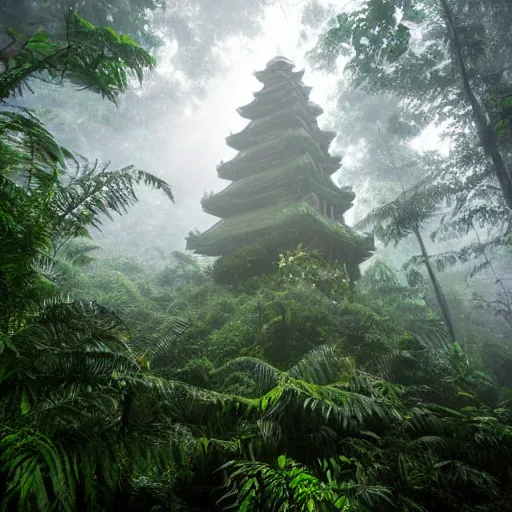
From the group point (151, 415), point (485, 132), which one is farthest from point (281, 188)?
point (151, 415)

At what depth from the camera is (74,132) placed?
3306cm

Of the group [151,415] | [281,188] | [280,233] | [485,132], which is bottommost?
[151,415]

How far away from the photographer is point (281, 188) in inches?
491

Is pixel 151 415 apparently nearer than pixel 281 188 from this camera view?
Yes

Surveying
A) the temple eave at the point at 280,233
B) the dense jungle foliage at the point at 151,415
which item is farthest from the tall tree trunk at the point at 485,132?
the dense jungle foliage at the point at 151,415

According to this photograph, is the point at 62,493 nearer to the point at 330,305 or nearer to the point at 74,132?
the point at 330,305

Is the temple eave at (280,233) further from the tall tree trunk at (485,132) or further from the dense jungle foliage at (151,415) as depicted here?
the dense jungle foliage at (151,415)

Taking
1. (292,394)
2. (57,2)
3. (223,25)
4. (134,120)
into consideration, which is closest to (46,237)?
(292,394)

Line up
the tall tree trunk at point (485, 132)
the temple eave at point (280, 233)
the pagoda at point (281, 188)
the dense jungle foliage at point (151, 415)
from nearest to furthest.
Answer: the dense jungle foliage at point (151, 415)
the tall tree trunk at point (485, 132)
the temple eave at point (280, 233)
the pagoda at point (281, 188)

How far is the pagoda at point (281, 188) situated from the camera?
10.8m

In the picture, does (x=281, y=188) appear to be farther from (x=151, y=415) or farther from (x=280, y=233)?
(x=151, y=415)

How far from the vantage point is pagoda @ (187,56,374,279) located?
10.8 meters

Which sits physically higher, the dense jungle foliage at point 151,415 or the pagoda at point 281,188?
the pagoda at point 281,188

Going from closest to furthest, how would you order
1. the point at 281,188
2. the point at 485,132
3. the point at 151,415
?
the point at 151,415 < the point at 485,132 < the point at 281,188
